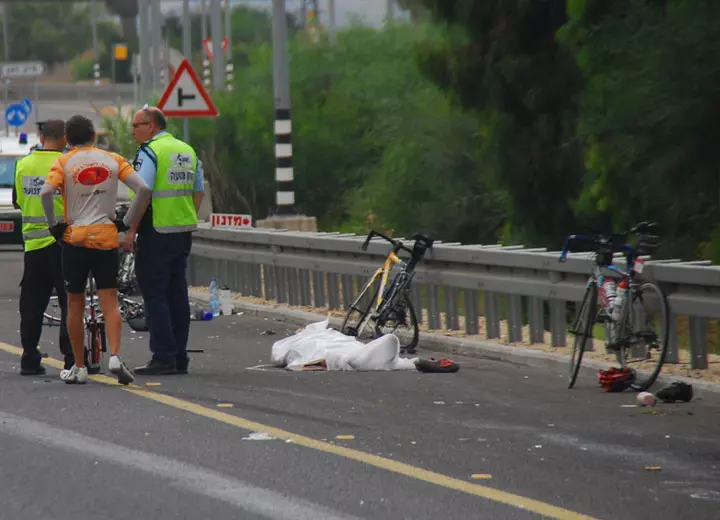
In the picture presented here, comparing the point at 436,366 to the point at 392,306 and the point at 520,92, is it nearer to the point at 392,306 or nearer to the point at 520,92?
the point at 392,306

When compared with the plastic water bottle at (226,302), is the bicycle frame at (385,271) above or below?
above

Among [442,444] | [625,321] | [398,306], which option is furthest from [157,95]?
[442,444]

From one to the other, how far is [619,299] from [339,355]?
2203 mm

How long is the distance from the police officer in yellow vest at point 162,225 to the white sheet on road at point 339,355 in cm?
85

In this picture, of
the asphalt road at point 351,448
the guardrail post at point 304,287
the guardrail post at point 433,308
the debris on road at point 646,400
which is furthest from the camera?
the guardrail post at point 304,287

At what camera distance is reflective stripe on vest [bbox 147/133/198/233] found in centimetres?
1312

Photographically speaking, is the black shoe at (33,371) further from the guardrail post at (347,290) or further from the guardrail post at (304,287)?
the guardrail post at (304,287)

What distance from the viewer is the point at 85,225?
12414mm

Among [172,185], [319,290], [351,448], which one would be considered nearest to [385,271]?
[319,290]

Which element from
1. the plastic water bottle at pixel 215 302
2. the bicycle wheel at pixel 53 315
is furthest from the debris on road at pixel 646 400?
the plastic water bottle at pixel 215 302

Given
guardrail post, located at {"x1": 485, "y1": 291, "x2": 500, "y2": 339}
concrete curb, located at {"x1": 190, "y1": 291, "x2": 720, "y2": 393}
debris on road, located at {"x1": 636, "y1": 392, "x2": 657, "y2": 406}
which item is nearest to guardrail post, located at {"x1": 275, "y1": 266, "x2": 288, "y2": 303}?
concrete curb, located at {"x1": 190, "y1": 291, "x2": 720, "y2": 393}

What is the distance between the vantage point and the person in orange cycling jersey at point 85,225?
488 inches

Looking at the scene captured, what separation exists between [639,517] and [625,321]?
15.5 feet

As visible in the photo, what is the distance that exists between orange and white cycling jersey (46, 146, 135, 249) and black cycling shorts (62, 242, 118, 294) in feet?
0.21
